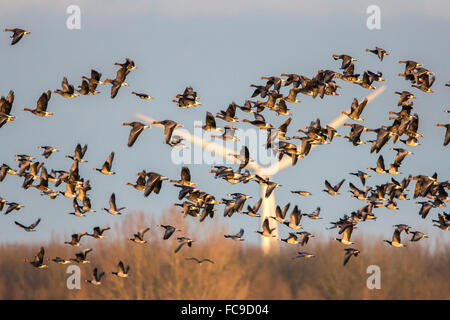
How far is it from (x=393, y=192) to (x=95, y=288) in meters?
45.7

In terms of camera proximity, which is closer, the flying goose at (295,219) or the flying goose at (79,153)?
the flying goose at (79,153)

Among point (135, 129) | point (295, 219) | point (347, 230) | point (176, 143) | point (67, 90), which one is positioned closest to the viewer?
point (135, 129)

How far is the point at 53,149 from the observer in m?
56.6

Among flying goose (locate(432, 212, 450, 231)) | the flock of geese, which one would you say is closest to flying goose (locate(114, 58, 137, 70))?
the flock of geese

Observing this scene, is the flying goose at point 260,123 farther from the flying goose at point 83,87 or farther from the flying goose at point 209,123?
the flying goose at point 83,87

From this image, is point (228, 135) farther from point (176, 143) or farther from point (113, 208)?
point (113, 208)

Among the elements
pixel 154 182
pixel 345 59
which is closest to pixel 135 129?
pixel 154 182

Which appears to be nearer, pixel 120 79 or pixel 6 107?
pixel 6 107

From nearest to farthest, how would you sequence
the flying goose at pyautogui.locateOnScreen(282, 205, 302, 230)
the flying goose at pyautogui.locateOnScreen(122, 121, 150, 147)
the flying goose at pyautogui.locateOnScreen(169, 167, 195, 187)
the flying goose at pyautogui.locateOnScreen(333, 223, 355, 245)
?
the flying goose at pyautogui.locateOnScreen(122, 121, 150, 147) → the flying goose at pyautogui.locateOnScreen(169, 167, 195, 187) → the flying goose at pyautogui.locateOnScreen(333, 223, 355, 245) → the flying goose at pyautogui.locateOnScreen(282, 205, 302, 230)

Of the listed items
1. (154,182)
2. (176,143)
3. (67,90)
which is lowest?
(154,182)

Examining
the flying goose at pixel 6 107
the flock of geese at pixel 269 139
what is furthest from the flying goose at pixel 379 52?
the flying goose at pixel 6 107

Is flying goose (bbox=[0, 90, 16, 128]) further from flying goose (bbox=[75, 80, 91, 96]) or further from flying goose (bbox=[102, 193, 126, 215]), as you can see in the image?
flying goose (bbox=[102, 193, 126, 215])

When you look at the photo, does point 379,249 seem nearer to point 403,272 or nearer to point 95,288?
point 403,272
